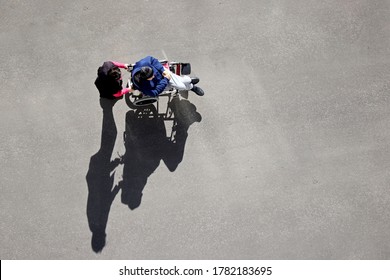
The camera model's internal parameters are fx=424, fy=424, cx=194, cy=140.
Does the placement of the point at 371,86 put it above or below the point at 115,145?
above

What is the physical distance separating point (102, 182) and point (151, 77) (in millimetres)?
2112

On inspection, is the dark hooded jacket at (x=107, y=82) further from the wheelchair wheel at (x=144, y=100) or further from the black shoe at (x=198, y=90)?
the black shoe at (x=198, y=90)

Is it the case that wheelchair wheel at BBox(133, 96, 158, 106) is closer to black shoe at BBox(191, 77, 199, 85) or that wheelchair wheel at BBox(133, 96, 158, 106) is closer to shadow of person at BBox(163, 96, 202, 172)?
shadow of person at BBox(163, 96, 202, 172)

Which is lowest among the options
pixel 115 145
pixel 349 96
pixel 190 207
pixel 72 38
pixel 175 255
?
pixel 175 255

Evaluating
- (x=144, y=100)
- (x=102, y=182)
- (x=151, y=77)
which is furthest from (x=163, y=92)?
(x=102, y=182)

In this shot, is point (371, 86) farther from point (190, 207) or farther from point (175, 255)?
point (175, 255)

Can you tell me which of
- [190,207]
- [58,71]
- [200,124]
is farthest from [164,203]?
[58,71]

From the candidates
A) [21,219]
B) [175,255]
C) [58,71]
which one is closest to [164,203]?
[175,255]

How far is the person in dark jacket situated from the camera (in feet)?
20.5

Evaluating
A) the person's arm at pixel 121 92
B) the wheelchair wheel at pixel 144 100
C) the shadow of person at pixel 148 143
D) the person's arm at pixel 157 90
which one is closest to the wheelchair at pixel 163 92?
the wheelchair wheel at pixel 144 100

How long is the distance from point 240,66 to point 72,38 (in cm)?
291

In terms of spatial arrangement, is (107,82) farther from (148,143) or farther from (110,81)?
(148,143)

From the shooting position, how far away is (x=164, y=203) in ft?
23.2

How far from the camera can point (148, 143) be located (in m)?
7.15
